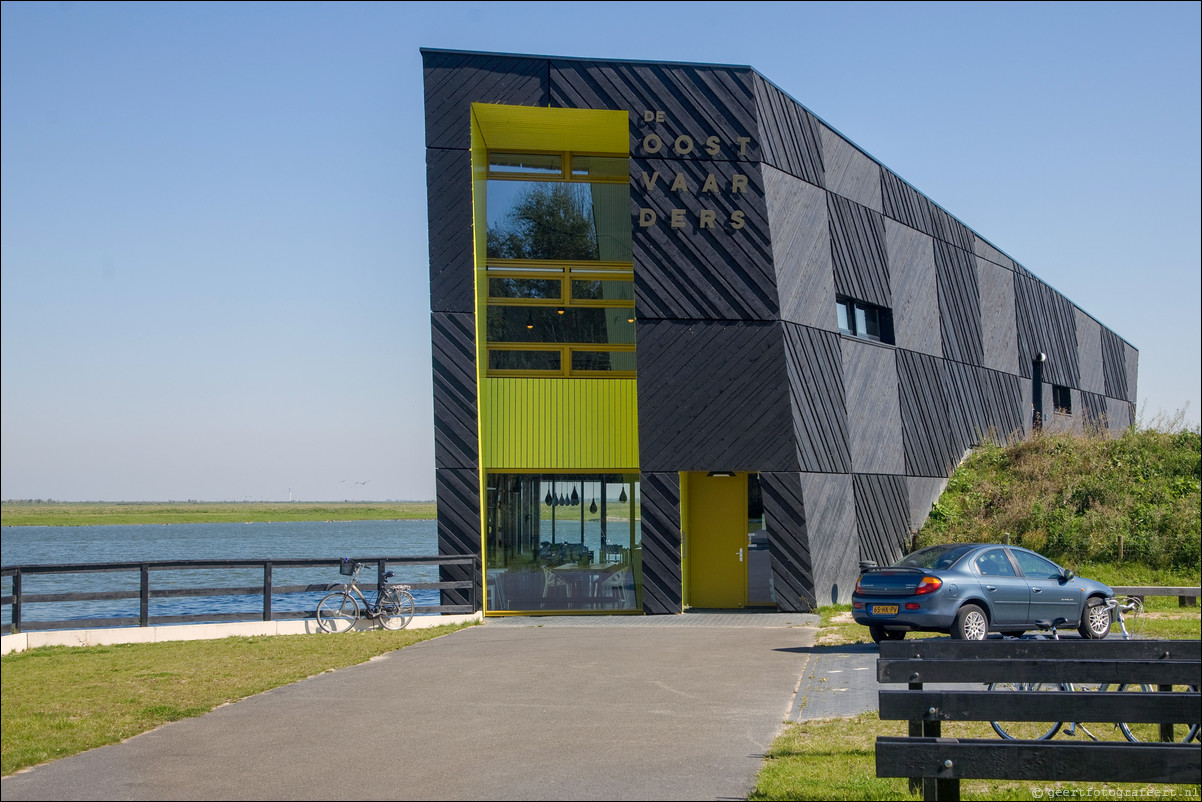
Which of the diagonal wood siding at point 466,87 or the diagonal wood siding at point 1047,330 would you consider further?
the diagonal wood siding at point 1047,330

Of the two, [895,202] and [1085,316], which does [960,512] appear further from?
[1085,316]

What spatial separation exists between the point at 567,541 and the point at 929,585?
25.3ft

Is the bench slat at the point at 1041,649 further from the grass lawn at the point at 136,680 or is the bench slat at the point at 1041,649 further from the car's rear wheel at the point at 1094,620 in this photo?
the car's rear wheel at the point at 1094,620

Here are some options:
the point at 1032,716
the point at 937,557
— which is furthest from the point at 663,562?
the point at 1032,716

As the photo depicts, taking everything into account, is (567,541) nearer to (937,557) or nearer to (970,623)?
(937,557)

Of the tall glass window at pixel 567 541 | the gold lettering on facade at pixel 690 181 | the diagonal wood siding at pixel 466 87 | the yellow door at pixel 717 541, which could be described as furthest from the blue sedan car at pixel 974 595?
the diagonal wood siding at pixel 466 87

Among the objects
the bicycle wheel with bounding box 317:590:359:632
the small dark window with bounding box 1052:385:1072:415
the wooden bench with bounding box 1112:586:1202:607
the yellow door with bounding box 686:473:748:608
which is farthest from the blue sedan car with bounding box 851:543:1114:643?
the small dark window with bounding box 1052:385:1072:415

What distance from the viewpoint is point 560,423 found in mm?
19859

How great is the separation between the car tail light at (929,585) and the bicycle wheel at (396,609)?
768cm

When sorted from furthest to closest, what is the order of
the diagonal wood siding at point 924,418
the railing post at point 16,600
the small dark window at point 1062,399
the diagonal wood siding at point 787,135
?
the small dark window at point 1062,399 < the diagonal wood siding at point 924,418 < the diagonal wood siding at point 787,135 < the railing post at point 16,600

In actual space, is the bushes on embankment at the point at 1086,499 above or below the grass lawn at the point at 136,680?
above

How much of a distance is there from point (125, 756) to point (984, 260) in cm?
2492

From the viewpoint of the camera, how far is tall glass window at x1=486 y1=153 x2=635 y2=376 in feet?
66.0

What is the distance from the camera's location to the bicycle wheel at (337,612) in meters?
16.5
